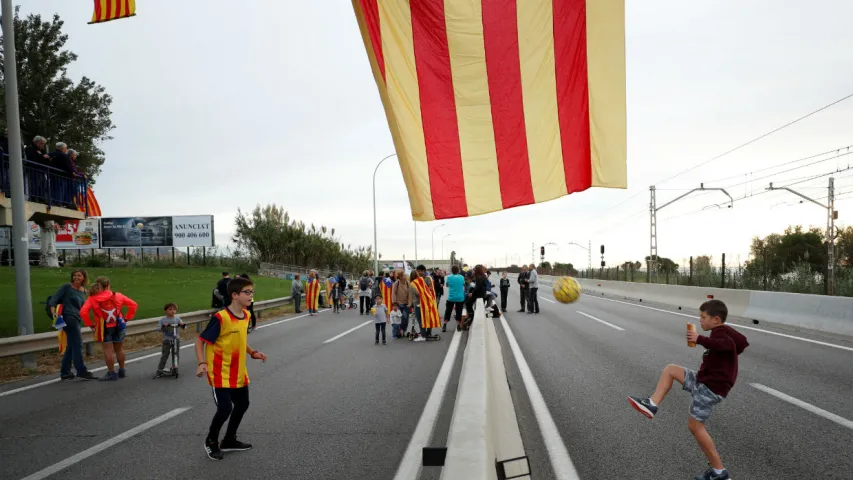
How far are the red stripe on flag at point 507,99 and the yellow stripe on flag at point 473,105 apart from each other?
0.14 ft

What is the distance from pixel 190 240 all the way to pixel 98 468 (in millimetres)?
61096

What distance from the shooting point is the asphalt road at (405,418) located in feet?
15.1

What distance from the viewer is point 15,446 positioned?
5438 mm

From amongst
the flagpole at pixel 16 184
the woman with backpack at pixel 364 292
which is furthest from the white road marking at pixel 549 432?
the woman with backpack at pixel 364 292

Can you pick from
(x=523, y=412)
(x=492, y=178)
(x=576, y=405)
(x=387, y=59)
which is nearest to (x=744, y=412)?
(x=576, y=405)

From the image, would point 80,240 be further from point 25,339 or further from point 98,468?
point 98,468

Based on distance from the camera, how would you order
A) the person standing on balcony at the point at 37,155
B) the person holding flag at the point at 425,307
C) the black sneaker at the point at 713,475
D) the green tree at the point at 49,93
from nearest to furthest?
the black sneaker at the point at 713,475 → the person holding flag at the point at 425,307 → the person standing on balcony at the point at 37,155 → the green tree at the point at 49,93

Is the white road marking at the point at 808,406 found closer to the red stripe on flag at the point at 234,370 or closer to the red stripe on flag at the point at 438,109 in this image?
the red stripe on flag at the point at 438,109

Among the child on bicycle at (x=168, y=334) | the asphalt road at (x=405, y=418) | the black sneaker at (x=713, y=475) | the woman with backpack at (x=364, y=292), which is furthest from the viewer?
the woman with backpack at (x=364, y=292)

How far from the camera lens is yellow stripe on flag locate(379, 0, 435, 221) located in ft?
12.7

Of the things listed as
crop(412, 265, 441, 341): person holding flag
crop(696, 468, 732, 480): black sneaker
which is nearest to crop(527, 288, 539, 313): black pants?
crop(412, 265, 441, 341): person holding flag

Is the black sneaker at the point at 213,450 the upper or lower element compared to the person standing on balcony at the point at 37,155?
lower

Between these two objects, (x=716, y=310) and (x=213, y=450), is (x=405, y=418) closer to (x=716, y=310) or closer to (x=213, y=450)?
(x=213, y=450)

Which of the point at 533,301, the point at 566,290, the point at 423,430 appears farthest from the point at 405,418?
the point at 533,301
